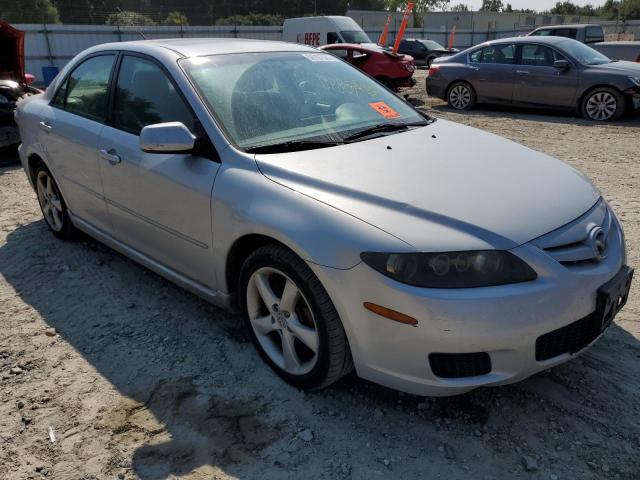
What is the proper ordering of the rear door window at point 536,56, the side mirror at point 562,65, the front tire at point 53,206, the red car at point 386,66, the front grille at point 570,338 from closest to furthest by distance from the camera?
1. the front grille at point 570,338
2. the front tire at point 53,206
3. the side mirror at point 562,65
4. the rear door window at point 536,56
5. the red car at point 386,66

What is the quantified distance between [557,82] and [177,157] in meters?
9.09

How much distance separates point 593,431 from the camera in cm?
240

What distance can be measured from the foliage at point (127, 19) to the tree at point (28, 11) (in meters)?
5.27

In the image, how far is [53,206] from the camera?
466cm

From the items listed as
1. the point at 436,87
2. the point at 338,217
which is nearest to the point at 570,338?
the point at 338,217

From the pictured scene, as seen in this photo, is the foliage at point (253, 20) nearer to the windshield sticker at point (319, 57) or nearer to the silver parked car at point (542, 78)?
the silver parked car at point (542, 78)

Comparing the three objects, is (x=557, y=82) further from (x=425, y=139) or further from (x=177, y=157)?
(x=177, y=157)

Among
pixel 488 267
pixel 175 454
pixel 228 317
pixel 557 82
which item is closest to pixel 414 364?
pixel 488 267

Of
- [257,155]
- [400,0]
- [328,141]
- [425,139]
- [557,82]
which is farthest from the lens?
[400,0]

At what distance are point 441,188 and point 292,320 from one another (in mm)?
937

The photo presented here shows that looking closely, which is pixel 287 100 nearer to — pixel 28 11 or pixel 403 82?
pixel 403 82

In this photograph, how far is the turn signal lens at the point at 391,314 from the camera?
84.5 inches

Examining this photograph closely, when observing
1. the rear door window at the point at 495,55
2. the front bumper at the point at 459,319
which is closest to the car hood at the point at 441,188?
the front bumper at the point at 459,319

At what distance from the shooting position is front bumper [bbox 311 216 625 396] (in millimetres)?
2105
